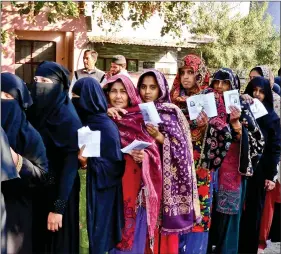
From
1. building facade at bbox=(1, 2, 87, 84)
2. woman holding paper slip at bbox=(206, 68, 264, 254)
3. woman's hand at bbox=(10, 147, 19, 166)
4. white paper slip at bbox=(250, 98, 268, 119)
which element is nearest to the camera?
woman's hand at bbox=(10, 147, 19, 166)

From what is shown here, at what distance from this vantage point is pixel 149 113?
282cm

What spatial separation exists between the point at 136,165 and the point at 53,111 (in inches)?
28.9

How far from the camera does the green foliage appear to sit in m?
6.48

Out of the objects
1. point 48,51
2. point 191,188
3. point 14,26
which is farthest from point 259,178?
point 14,26

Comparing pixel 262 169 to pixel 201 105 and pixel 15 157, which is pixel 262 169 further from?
pixel 15 157

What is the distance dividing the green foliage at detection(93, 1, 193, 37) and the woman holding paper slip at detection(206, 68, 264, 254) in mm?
3100

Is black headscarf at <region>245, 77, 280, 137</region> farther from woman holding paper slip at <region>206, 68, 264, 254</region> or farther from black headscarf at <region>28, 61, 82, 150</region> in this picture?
black headscarf at <region>28, 61, 82, 150</region>

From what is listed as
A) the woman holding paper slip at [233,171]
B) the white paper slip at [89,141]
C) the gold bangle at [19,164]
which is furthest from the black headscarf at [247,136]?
the gold bangle at [19,164]

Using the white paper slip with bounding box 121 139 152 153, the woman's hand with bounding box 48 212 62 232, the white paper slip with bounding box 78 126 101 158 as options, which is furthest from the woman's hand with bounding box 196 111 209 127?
the woman's hand with bounding box 48 212 62 232

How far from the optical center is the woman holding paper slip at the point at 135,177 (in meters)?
3.01

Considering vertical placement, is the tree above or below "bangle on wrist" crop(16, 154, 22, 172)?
above

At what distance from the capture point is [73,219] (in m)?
2.77

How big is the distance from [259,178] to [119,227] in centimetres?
169

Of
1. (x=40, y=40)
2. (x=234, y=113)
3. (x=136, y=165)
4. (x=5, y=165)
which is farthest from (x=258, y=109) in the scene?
(x=40, y=40)
